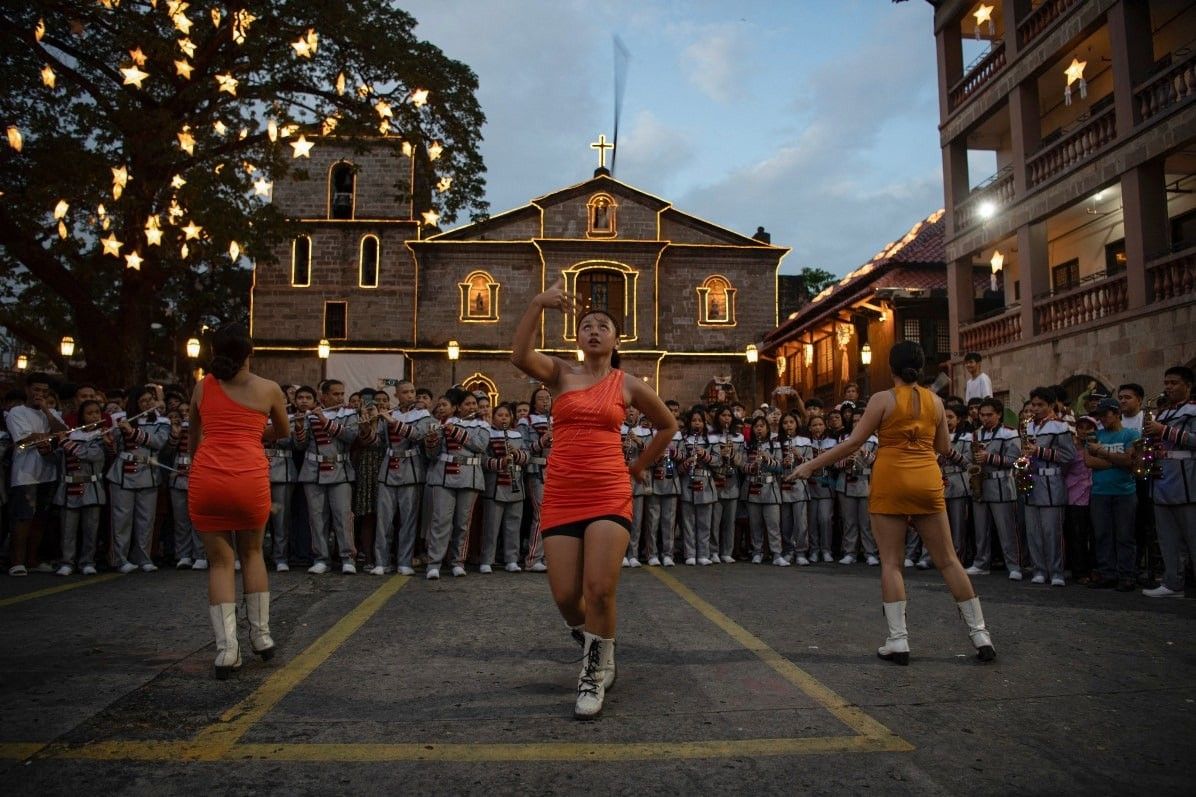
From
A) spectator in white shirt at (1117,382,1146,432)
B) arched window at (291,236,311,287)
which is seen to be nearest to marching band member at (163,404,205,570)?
spectator in white shirt at (1117,382,1146,432)

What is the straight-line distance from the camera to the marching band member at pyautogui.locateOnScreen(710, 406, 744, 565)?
11906 millimetres

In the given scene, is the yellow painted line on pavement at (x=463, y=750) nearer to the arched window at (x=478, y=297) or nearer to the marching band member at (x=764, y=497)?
the marching band member at (x=764, y=497)

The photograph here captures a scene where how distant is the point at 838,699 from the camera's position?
4.37m

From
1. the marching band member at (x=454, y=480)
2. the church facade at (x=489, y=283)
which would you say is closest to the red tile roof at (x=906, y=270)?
the church facade at (x=489, y=283)

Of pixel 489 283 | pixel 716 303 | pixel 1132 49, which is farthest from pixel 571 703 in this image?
pixel 716 303

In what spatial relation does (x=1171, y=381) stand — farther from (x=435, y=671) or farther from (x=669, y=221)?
(x=669, y=221)

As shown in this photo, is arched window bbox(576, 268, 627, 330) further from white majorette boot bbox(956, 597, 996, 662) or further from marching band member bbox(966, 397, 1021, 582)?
white majorette boot bbox(956, 597, 996, 662)

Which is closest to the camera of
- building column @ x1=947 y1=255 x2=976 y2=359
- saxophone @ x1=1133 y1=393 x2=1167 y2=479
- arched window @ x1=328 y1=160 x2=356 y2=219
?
saxophone @ x1=1133 y1=393 x2=1167 y2=479

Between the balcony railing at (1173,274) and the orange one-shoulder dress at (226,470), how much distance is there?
1549 centimetres

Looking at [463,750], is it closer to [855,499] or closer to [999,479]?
[999,479]

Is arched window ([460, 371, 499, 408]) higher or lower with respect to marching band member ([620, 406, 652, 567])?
higher

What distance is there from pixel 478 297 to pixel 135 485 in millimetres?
30044

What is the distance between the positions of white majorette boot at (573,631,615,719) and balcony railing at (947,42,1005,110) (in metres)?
20.9

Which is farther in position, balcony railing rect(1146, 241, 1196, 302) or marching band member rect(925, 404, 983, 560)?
balcony railing rect(1146, 241, 1196, 302)
